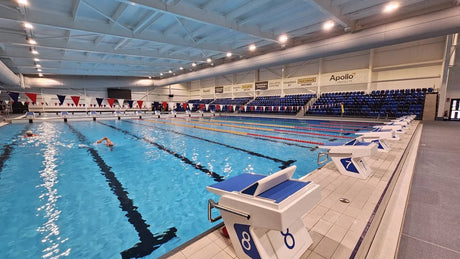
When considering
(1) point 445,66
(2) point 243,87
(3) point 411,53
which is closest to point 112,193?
(1) point 445,66

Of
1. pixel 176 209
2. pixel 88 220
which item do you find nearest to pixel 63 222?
pixel 88 220

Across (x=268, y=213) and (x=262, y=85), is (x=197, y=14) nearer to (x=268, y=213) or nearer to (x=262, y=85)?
(x=268, y=213)

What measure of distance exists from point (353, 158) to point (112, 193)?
11.1ft

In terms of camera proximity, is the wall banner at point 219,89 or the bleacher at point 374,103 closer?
the bleacher at point 374,103

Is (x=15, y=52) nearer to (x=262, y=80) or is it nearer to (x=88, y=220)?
(x=88, y=220)

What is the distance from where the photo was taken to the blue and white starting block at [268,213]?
3.11 feet

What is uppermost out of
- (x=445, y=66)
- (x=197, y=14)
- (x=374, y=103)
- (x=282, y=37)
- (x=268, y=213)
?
(x=282, y=37)

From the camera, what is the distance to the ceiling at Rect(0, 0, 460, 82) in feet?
19.4

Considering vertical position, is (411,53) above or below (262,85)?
above

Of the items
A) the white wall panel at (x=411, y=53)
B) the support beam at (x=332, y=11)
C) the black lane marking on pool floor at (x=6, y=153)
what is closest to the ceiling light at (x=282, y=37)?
the support beam at (x=332, y=11)

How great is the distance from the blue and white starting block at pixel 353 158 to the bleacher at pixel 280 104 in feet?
39.0

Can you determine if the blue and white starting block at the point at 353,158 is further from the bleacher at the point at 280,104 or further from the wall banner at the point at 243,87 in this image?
the wall banner at the point at 243,87

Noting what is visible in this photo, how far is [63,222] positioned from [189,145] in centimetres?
389

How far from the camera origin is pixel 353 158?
2.55 metres
